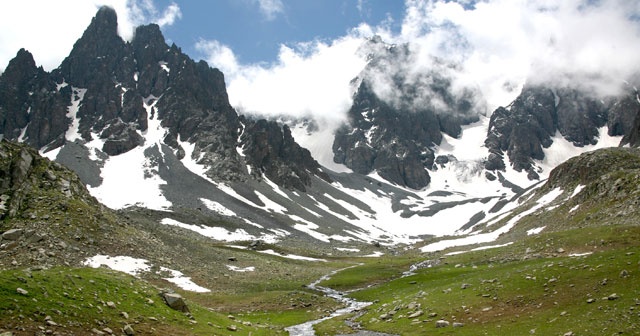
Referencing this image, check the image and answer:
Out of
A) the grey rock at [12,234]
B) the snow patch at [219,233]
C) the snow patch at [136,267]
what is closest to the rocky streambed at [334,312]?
the snow patch at [136,267]

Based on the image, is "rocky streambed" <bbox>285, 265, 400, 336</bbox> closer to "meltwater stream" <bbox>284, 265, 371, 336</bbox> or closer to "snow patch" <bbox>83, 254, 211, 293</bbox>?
"meltwater stream" <bbox>284, 265, 371, 336</bbox>

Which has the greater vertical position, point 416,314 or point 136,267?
point 136,267

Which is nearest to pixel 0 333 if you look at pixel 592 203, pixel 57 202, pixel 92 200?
pixel 57 202

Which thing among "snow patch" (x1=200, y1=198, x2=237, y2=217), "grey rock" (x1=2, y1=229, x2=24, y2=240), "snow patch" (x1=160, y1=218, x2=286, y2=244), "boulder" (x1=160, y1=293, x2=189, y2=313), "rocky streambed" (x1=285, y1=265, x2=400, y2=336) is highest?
"snow patch" (x1=200, y1=198, x2=237, y2=217)

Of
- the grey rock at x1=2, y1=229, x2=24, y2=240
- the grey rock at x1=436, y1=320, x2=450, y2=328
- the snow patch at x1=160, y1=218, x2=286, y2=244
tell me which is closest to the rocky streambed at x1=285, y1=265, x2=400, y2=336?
the grey rock at x1=436, y1=320, x2=450, y2=328

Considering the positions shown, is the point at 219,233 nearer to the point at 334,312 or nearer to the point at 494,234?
the point at 494,234

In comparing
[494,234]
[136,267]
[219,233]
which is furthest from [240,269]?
[494,234]

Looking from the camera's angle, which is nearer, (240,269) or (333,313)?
(333,313)

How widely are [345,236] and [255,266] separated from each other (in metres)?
107

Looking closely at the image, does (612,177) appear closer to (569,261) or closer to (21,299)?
(569,261)

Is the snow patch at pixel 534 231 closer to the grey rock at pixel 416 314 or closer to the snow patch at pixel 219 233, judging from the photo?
the grey rock at pixel 416 314

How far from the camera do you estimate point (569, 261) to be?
4028 cm

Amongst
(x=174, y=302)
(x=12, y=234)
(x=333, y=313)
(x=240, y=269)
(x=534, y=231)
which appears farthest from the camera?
(x=534, y=231)

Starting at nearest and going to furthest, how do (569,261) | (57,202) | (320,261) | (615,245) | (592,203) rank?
(569,261)
(615,245)
(57,202)
(592,203)
(320,261)
